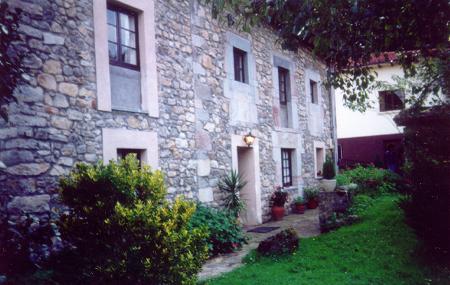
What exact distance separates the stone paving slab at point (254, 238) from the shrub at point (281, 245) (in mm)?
437

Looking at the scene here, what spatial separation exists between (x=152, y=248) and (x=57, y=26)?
138 inches

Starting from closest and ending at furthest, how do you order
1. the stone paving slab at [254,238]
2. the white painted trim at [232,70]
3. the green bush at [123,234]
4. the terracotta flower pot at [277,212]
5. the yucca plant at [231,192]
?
1. the green bush at [123,234]
2. the stone paving slab at [254,238]
3. the yucca plant at [231,192]
4. the white painted trim at [232,70]
5. the terracotta flower pot at [277,212]

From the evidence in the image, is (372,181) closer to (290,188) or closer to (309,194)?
(309,194)

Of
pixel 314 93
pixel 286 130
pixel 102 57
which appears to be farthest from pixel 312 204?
pixel 102 57

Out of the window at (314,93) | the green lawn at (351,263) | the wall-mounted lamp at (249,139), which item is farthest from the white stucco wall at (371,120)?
the green lawn at (351,263)

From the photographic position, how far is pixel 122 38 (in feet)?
21.0

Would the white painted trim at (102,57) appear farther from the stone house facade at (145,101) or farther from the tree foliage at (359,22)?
the tree foliage at (359,22)

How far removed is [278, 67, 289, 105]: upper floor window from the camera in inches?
452

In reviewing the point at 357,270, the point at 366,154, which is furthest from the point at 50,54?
the point at 366,154

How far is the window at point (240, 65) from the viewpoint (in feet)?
31.1

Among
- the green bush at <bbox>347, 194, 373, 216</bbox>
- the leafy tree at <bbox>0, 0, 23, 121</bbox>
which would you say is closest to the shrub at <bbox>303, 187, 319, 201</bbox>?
the green bush at <bbox>347, 194, 373, 216</bbox>

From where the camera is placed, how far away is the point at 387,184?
1170cm

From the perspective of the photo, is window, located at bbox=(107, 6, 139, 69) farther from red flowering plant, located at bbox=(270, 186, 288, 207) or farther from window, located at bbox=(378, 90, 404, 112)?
window, located at bbox=(378, 90, 404, 112)

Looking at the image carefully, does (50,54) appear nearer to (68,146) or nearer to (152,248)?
(68,146)
